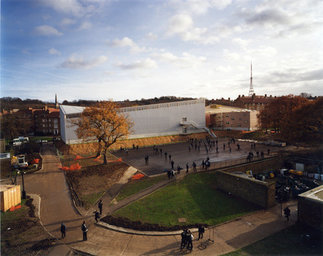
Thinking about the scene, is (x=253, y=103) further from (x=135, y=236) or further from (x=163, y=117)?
(x=135, y=236)

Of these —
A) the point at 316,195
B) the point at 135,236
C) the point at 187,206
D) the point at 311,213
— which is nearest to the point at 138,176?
the point at 187,206

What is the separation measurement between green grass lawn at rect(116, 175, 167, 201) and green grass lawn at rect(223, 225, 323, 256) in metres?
9.95

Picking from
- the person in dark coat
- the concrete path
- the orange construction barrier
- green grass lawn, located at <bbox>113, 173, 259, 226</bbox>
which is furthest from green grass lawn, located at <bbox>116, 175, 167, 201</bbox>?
the person in dark coat

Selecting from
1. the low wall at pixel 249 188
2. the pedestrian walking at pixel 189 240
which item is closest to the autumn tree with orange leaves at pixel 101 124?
the low wall at pixel 249 188

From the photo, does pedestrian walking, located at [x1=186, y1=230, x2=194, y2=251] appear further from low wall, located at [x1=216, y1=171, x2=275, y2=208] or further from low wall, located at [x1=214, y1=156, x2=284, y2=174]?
low wall, located at [x1=214, y1=156, x2=284, y2=174]

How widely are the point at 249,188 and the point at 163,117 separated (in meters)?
32.7

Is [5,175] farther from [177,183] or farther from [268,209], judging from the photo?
[268,209]

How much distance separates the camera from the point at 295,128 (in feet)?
94.3

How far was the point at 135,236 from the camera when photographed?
41.9 feet

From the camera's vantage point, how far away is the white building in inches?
1758

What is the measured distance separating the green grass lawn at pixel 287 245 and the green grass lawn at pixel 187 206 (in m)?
3.20

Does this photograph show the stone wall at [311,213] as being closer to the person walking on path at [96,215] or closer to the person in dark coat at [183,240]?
the person in dark coat at [183,240]

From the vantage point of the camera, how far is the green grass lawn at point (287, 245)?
1124 cm

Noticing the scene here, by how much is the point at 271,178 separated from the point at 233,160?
4.63 metres
